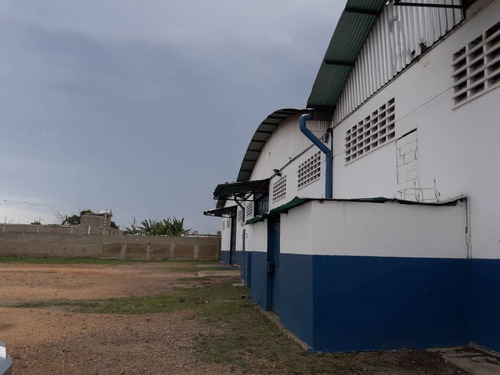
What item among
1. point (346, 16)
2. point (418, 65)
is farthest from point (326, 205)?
point (346, 16)

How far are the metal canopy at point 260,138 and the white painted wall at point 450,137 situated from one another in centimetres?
770

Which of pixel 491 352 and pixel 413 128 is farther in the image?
pixel 413 128

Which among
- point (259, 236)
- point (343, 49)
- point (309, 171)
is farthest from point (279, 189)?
point (343, 49)

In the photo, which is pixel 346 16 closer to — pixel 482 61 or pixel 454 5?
pixel 454 5

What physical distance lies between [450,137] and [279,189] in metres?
11.7

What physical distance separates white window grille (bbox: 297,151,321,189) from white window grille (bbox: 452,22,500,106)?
6514mm

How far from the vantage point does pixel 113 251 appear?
34.0 metres

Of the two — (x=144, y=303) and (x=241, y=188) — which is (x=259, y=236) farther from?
(x=241, y=188)

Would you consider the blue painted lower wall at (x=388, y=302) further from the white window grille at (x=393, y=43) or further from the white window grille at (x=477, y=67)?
the white window grille at (x=393, y=43)

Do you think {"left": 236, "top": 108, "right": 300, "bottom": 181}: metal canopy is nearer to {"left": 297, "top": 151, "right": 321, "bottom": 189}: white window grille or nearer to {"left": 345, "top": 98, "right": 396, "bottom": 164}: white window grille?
{"left": 297, "top": 151, "right": 321, "bottom": 189}: white window grille

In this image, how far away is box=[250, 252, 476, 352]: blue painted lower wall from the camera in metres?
6.09

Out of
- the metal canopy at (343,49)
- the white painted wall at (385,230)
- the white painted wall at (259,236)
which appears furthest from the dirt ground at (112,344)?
the metal canopy at (343,49)

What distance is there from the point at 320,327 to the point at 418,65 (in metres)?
5.08

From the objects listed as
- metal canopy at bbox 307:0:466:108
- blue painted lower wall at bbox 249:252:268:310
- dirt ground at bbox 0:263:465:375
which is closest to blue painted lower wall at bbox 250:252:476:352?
dirt ground at bbox 0:263:465:375
